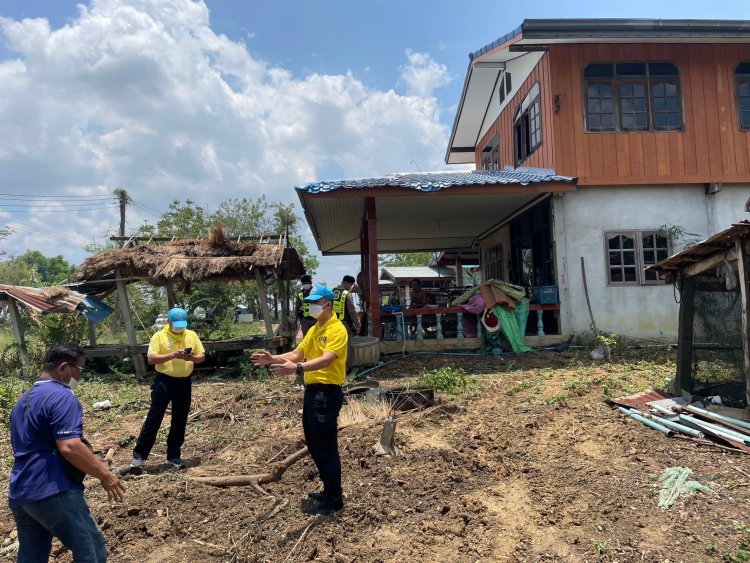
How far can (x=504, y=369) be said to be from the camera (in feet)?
27.7

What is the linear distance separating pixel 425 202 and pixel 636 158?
4.34m

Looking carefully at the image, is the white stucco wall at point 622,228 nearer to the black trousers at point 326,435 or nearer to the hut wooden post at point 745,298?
the hut wooden post at point 745,298

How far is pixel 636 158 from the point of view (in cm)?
1007

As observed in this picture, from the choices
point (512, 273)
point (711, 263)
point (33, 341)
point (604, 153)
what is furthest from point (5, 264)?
point (711, 263)

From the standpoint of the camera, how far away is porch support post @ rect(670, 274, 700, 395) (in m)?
5.80

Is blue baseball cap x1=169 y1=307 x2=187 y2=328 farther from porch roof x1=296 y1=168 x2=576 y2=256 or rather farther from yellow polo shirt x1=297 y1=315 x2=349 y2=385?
porch roof x1=296 y1=168 x2=576 y2=256

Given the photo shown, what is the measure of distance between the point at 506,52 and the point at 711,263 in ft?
27.1

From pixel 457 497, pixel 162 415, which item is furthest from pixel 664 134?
pixel 162 415

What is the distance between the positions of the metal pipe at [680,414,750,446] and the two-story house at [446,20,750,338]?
5.04 metres

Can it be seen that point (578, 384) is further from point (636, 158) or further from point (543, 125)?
point (543, 125)

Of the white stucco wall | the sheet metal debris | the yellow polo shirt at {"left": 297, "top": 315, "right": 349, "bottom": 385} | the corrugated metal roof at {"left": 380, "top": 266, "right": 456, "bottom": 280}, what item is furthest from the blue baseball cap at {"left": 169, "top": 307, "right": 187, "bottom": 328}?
the corrugated metal roof at {"left": 380, "top": 266, "right": 456, "bottom": 280}

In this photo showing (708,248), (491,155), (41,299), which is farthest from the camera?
(491,155)

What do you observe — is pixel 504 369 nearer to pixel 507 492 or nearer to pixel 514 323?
pixel 514 323

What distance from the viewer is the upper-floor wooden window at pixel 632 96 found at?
33.4ft
